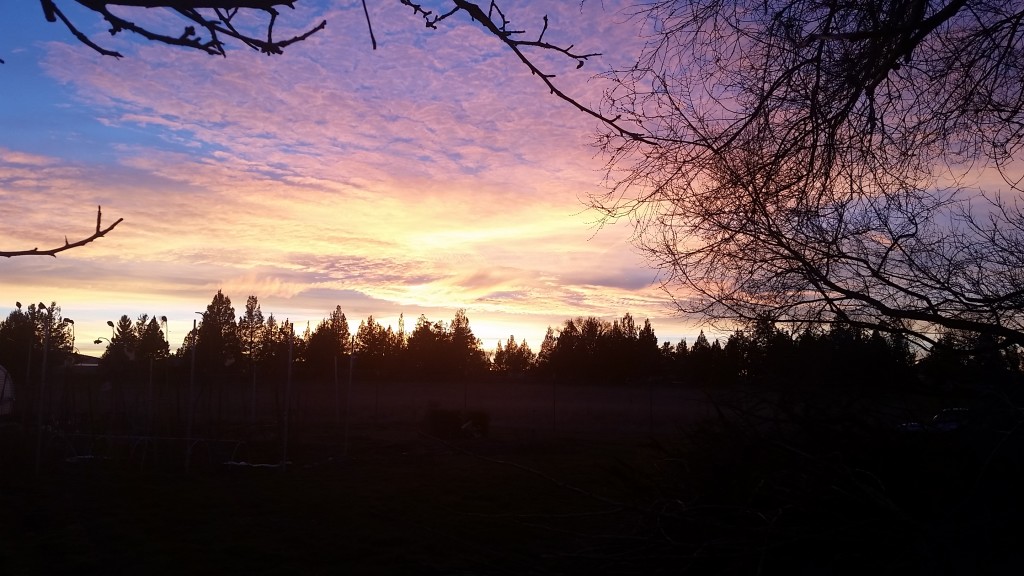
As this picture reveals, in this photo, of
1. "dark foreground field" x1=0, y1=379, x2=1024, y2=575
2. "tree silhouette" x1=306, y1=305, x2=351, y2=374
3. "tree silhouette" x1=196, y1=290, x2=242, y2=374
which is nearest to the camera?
"dark foreground field" x1=0, y1=379, x2=1024, y2=575

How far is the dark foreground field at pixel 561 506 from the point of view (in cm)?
403

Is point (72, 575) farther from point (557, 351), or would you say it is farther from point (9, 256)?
point (557, 351)

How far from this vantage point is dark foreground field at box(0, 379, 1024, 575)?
4027mm

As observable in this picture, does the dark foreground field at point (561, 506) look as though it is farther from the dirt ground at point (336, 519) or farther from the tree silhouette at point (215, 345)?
the tree silhouette at point (215, 345)

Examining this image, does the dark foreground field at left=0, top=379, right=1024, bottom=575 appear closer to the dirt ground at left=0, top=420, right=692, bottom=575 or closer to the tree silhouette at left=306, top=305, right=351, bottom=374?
the dirt ground at left=0, top=420, right=692, bottom=575

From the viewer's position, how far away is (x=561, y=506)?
11.2 meters

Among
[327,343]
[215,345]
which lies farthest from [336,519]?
[327,343]

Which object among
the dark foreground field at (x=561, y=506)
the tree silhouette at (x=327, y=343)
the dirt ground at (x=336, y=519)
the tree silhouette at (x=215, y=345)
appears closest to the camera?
the dark foreground field at (x=561, y=506)

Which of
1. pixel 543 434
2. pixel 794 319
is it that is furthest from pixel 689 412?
pixel 794 319

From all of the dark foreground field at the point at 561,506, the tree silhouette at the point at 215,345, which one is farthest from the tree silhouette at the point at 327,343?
the dark foreground field at the point at 561,506

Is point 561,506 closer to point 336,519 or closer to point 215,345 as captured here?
point 336,519

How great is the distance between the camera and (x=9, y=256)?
6.31 feet

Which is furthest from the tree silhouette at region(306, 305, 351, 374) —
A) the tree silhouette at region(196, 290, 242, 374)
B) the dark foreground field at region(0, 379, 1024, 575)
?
the dark foreground field at region(0, 379, 1024, 575)

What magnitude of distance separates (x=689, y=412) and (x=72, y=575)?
2732 centimetres
